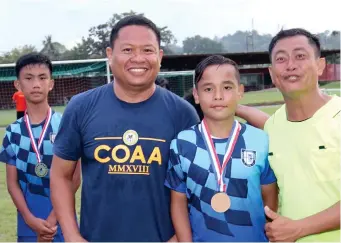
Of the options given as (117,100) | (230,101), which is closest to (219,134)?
(230,101)

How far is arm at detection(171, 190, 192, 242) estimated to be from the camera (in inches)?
98.5

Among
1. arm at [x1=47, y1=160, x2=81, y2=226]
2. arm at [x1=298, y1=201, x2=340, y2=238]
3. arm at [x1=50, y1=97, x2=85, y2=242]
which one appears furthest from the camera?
arm at [x1=47, y1=160, x2=81, y2=226]

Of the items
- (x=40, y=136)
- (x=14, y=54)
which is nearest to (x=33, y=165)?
(x=40, y=136)

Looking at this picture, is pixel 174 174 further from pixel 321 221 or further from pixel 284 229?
pixel 321 221

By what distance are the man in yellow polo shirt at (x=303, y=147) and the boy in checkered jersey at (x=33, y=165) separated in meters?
1.66

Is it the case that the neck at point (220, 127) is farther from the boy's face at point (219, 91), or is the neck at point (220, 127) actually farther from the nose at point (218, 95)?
the nose at point (218, 95)

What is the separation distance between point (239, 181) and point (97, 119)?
0.79 meters

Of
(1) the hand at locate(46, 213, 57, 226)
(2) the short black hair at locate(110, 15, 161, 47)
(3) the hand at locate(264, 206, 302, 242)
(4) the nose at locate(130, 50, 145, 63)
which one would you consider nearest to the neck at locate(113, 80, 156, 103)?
(4) the nose at locate(130, 50, 145, 63)

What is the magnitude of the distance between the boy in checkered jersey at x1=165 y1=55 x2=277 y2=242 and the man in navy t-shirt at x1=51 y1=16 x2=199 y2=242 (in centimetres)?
9

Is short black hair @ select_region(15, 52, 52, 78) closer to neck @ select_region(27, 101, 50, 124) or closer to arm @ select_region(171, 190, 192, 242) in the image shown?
neck @ select_region(27, 101, 50, 124)

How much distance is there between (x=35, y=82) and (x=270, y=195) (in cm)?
201

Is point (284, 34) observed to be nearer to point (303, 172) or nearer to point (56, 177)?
point (303, 172)

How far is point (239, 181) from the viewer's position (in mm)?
2453

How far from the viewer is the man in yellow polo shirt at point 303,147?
2.30 m
